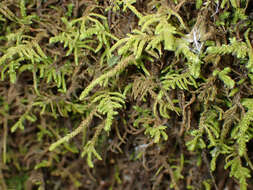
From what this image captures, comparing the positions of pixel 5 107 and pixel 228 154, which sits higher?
pixel 5 107

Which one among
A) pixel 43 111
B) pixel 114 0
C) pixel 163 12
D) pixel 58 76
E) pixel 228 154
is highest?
pixel 114 0

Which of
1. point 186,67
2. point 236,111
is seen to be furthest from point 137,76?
point 236,111

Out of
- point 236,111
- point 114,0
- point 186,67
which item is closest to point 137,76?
point 186,67

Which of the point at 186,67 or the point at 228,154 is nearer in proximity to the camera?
the point at 186,67

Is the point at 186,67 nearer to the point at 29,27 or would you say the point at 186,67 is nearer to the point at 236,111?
the point at 236,111

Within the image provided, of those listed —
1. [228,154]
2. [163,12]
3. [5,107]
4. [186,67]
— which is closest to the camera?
[163,12]

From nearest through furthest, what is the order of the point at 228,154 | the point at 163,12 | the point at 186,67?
the point at 163,12 < the point at 186,67 < the point at 228,154

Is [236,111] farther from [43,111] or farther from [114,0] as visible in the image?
[43,111]
